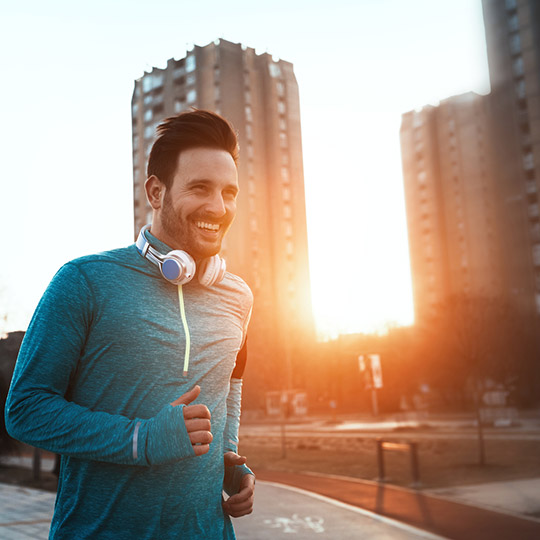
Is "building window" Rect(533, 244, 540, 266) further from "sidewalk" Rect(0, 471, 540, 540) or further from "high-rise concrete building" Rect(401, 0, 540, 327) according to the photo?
"sidewalk" Rect(0, 471, 540, 540)

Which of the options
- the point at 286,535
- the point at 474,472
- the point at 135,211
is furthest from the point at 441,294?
the point at 286,535

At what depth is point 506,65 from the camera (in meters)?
58.8

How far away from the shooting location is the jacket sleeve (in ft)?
5.29

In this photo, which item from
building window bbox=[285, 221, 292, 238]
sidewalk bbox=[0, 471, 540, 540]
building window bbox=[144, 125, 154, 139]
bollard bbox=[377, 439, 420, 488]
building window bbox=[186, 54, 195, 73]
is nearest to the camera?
sidewalk bbox=[0, 471, 540, 540]

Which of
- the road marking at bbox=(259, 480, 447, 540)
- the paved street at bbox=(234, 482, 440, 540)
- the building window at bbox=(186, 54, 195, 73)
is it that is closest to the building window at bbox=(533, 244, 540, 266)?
the building window at bbox=(186, 54, 195, 73)

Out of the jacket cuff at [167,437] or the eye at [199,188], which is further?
the eye at [199,188]

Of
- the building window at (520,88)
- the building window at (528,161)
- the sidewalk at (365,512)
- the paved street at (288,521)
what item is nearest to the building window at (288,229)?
the building window at (528,161)

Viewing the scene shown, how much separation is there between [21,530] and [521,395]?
45.1 meters

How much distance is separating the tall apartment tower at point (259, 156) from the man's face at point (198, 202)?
64.6m

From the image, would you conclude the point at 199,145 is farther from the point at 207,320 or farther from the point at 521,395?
the point at 521,395

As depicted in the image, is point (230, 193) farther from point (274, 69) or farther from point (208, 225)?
point (274, 69)

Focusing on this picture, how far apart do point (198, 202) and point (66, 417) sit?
709mm

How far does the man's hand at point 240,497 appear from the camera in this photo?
1940mm

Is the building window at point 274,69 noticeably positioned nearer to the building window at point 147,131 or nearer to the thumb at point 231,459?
the building window at point 147,131
